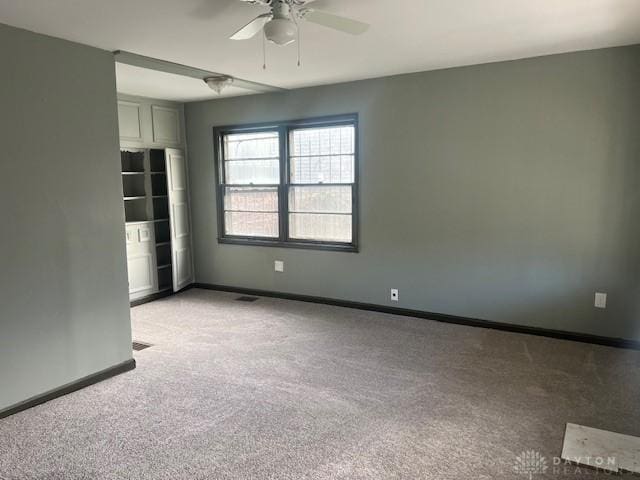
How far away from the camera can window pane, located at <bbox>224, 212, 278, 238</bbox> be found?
222 inches

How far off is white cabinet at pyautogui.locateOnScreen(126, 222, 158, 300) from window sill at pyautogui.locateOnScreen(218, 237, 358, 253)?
83cm

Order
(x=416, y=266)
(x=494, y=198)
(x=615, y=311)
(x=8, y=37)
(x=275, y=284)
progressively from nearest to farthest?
(x=8, y=37) → (x=615, y=311) → (x=494, y=198) → (x=416, y=266) → (x=275, y=284)

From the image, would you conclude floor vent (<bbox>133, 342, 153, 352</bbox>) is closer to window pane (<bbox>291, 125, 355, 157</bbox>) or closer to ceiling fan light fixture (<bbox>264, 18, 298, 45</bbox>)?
window pane (<bbox>291, 125, 355, 157</bbox>)

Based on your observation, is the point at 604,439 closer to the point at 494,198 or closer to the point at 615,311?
the point at 615,311

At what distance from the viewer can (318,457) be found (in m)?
2.45

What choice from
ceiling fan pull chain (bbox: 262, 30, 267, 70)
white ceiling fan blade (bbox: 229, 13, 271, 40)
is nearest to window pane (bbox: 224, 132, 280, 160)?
ceiling fan pull chain (bbox: 262, 30, 267, 70)

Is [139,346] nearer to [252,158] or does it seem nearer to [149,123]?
[252,158]

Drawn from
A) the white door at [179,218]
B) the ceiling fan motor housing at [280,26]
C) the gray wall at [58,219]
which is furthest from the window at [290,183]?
the ceiling fan motor housing at [280,26]

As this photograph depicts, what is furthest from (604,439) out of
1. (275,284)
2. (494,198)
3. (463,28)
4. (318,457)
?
(275,284)

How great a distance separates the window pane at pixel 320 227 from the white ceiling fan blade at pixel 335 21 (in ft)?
8.88

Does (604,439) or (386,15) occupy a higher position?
(386,15)

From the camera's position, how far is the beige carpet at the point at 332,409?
240 centimetres

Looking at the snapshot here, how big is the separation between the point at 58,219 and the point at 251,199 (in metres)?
2.77

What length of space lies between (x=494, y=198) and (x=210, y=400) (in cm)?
287
